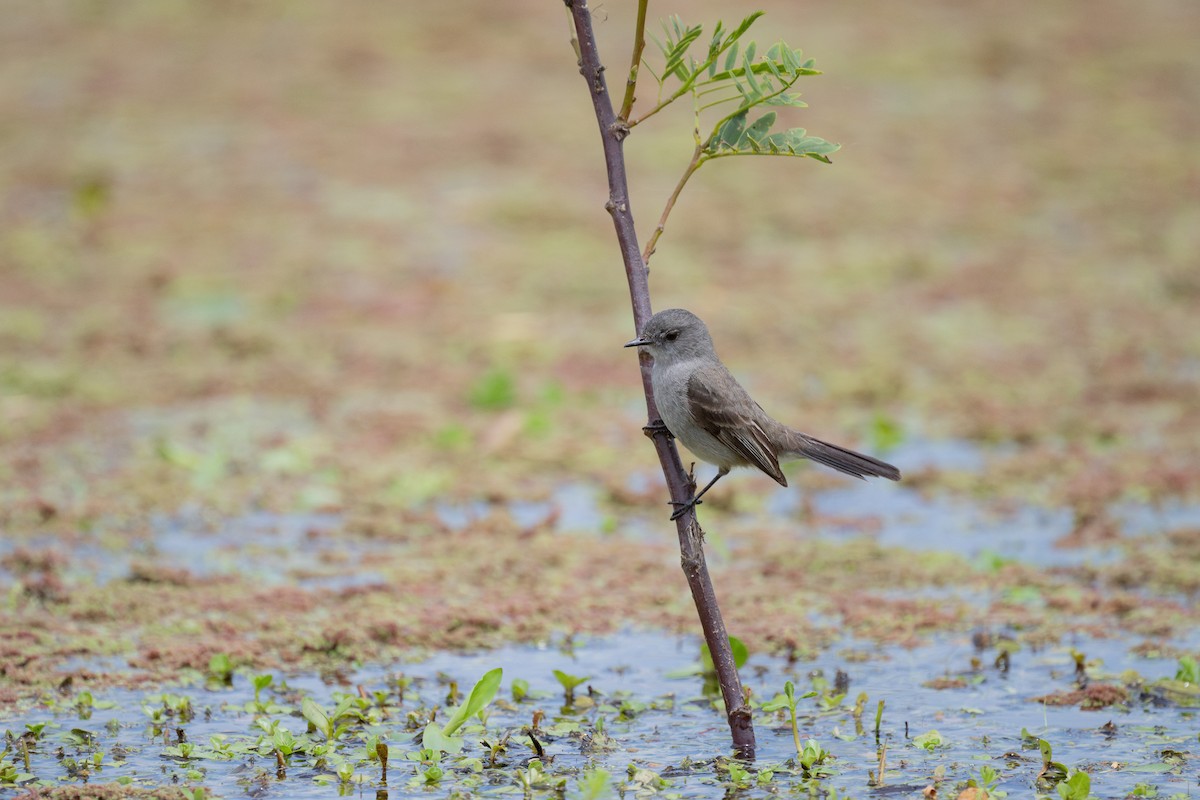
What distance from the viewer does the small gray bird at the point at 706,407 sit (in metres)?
4.45

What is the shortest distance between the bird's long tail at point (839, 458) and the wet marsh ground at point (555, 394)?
2.25 feet

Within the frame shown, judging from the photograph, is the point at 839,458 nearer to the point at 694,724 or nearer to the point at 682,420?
the point at 682,420

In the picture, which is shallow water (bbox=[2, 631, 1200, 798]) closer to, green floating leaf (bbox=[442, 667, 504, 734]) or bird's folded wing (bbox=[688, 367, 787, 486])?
green floating leaf (bbox=[442, 667, 504, 734])

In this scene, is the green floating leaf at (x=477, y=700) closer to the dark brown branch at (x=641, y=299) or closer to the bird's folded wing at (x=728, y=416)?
the dark brown branch at (x=641, y=299)

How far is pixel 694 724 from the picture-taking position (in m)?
4.33

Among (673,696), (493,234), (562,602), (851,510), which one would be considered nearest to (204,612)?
(562,602)

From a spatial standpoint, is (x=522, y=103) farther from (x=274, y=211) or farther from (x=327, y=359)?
(x=327, y=359)

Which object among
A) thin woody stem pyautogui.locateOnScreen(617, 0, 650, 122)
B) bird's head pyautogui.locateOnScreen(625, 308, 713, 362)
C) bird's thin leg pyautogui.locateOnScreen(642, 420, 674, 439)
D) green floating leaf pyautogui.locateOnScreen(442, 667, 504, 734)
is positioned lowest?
green floating leaf pyautogui.locateOnScreen(442, 667, 504, 734)

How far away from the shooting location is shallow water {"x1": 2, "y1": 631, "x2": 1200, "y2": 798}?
12.6 feet

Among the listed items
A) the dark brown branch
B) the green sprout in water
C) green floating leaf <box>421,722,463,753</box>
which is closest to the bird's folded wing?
the dark brown branch

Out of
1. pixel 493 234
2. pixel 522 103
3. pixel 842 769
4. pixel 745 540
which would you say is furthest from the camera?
pixel 522 103

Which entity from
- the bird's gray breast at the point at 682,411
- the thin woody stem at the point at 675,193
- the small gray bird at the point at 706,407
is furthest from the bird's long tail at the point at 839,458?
the thin woody stem at the point at 675,193

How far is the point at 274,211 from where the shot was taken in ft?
35.6

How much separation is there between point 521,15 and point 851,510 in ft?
33.6
